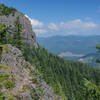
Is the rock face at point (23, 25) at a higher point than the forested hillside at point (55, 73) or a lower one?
higher

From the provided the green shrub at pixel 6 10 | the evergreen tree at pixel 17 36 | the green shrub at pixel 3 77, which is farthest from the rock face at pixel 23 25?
the green shrub at pixel 3 77

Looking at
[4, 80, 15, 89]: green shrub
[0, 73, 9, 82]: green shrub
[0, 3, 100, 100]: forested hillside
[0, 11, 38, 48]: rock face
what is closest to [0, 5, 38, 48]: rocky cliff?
[0, 11, 38, 48]: rock face

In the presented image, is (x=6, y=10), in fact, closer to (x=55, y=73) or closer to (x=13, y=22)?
(x=13, y=22)

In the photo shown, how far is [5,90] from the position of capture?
27.9 metres

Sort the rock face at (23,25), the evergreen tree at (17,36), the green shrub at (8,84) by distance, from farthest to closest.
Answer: the rock face at (23,25) → the evergreen tree at (17,36) → the green shrub at (8,84)

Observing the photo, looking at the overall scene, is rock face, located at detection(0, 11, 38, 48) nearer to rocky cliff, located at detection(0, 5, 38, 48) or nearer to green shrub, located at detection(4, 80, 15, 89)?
rocky cliff, located at detection(0, 5, 38, 48)

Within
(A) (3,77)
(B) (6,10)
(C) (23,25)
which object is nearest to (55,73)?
(C) (23,25)

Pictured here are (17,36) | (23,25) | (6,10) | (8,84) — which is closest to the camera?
(8,84)

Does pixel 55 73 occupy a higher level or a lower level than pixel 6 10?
lower

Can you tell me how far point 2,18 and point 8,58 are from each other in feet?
195

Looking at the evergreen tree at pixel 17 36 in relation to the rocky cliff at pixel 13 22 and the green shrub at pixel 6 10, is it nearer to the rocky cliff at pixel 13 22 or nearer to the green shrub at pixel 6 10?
the rocky cliff at pixel 13 22

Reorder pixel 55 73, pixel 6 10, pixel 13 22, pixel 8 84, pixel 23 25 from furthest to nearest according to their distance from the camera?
pixel 6 10 → pixel 23 25 → pixel 55 73 → pixel 13 22 → pixel 8 84

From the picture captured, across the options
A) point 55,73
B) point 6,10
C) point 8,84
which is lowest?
point 55,73

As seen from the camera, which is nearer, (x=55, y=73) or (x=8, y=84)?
(x=8, y=84)
